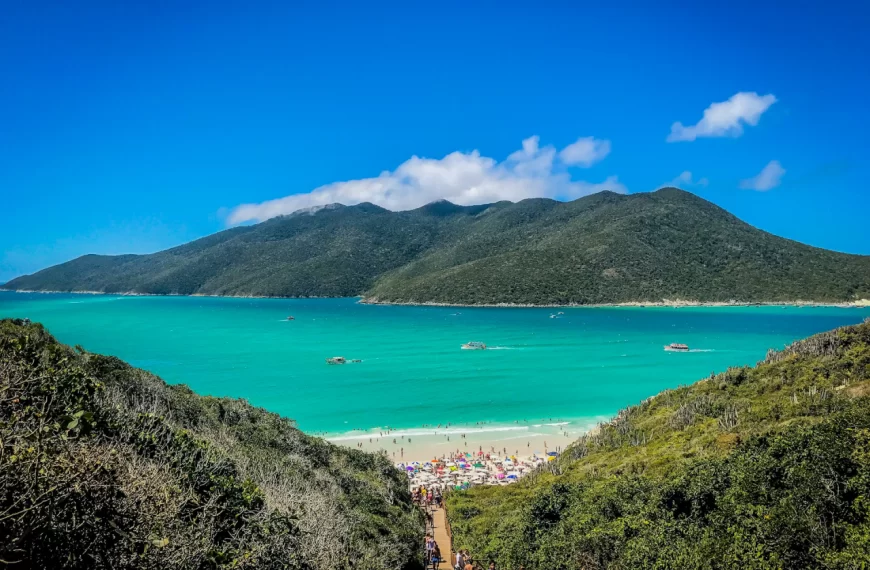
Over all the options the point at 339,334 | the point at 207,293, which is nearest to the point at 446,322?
the point at 339,334

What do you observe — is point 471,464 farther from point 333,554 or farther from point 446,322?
point 446,322

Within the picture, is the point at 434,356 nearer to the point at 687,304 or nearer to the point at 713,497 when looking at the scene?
the point at 713,497

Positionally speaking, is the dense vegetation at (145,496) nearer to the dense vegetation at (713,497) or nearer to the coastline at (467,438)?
the dense vegetation at (713,497)

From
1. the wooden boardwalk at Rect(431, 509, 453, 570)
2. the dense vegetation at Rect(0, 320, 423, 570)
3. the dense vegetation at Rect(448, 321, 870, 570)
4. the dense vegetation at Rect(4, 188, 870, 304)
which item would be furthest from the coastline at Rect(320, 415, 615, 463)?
the dense vegetation at Rect(4, 188, 870, 304)

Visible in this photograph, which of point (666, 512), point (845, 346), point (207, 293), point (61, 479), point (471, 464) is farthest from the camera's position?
point (207, 293)

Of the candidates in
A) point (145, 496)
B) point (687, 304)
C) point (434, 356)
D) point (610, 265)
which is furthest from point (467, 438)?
point (687, 304)

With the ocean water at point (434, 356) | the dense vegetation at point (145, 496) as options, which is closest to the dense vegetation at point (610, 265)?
the ocean water at point (434, 356)
